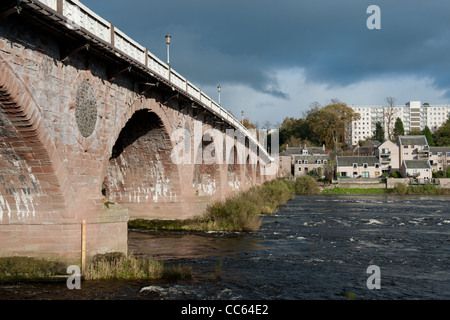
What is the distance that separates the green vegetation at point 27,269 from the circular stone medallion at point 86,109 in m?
4.11

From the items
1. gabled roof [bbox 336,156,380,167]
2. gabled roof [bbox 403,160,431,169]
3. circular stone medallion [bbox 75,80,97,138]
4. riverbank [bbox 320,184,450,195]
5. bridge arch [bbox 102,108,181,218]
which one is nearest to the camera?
circular stone medallion [bbox 75,80,97,138]

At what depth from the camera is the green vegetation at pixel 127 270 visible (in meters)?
12.9

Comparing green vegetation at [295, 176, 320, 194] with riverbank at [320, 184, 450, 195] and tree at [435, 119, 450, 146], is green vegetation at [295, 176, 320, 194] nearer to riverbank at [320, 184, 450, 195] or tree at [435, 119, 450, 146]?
riverbank at [320, 184, 450, 195]

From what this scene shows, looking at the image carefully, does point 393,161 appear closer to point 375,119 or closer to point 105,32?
point 375,119

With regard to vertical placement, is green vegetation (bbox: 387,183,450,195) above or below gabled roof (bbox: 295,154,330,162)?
below

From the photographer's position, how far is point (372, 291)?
12375 mm

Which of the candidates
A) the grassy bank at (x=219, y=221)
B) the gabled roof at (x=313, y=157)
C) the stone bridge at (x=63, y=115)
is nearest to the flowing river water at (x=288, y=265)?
the grassy bank at (x=219, y=221)

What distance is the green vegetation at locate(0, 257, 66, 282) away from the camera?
39.5 feet

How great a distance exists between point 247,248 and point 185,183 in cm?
749

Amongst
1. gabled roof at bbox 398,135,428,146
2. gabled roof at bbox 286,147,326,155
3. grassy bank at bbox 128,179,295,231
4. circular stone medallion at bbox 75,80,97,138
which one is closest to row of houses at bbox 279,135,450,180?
gabled roof at bbox 398,135,428,146

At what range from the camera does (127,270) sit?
1330 centimetres

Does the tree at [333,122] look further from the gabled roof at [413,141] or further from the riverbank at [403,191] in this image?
the riverbank at [403,191]

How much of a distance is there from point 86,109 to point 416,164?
292ft
